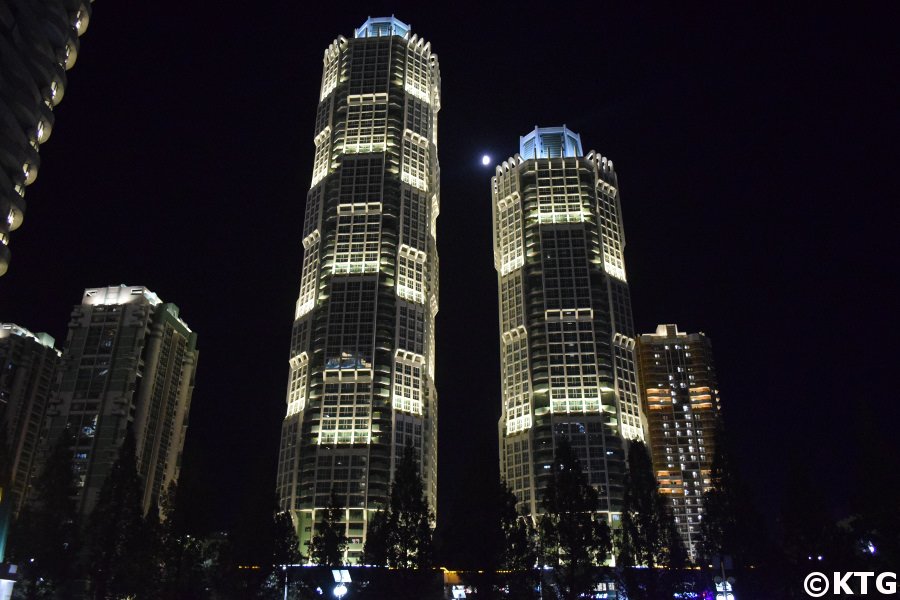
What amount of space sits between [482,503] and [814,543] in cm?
3607

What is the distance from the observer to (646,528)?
301 feet

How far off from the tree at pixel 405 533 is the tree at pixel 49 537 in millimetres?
33334

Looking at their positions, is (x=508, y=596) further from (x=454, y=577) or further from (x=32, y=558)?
(x=32, y=558)

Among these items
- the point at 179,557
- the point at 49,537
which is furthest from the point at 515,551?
the point at 49,537

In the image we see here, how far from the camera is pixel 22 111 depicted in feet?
263

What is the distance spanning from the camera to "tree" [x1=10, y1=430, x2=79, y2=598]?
265 feet

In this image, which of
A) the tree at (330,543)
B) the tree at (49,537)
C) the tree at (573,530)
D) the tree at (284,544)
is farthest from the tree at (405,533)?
the tree at (49,537)

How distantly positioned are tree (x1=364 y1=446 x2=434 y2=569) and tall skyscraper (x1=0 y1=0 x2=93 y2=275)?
50238mm

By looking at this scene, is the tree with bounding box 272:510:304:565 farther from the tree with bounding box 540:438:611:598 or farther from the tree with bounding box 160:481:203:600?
the tree with bounding box 540:438:611:598

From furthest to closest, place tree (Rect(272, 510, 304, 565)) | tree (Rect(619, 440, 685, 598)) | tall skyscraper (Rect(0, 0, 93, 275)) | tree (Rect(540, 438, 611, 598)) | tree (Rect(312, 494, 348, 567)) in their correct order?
tree (Rect(312, 494, 348, 567)) < tree (Rect(272, 510, 304, 565)) < tree (Rect(619, 440, 685, 598)) < tree (Rect(540, 438, 611, 598)) < tall skyscraper (Rect(0, 0, 93, 275))

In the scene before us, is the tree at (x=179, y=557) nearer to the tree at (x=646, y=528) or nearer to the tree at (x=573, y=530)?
the tree at (x=573, y=530)

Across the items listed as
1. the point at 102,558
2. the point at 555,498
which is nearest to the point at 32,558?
the point at 102,558

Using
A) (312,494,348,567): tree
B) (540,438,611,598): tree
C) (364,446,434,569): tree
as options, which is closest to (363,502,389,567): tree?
(364,446,434,569): tree

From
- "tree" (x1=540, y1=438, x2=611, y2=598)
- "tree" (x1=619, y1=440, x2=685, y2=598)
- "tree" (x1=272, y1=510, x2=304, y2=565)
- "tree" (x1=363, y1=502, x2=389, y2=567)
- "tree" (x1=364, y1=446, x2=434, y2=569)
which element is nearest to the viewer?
"tree" (x1=540, y1=438, x2=611, y2=598)
